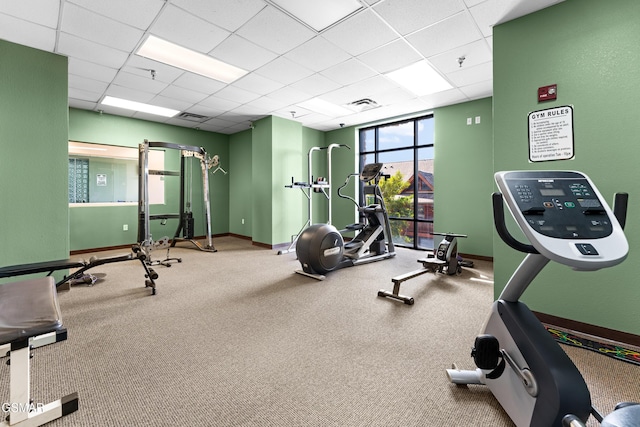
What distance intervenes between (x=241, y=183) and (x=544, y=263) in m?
6.90

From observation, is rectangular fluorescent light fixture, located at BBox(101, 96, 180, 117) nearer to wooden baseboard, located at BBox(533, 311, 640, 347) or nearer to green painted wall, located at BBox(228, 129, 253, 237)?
green painted wall, located at BBox(228, 129, 253, 237)

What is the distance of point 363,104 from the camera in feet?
17.0

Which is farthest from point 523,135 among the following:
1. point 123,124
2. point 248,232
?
point 123,124

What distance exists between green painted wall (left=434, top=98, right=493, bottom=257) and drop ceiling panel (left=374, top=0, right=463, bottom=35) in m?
2.68

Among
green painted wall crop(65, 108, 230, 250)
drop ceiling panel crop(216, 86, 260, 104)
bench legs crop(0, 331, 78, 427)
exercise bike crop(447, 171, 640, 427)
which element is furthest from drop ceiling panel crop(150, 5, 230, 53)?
green painted wall crop(65, 108, 230, 250)

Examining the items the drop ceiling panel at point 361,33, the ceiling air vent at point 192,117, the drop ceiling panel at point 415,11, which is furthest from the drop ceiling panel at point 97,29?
the ceiling air vent at point 192,117

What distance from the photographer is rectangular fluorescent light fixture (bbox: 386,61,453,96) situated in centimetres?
378

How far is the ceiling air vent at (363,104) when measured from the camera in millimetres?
5006

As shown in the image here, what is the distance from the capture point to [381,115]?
588cm

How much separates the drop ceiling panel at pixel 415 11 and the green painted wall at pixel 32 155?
3.76 meters

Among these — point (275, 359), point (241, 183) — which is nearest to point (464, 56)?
point (275, 359)

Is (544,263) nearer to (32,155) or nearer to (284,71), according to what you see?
A: (284,71)

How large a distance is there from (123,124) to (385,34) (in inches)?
220

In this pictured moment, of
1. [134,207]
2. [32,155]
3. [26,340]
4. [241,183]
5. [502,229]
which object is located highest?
[241,183]
